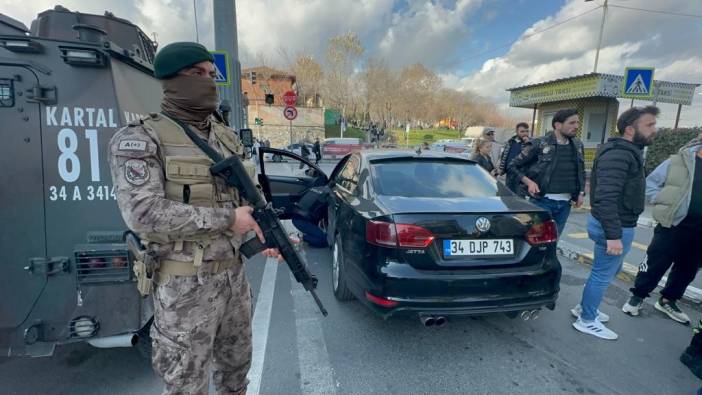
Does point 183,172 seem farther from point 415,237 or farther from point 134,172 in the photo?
point 415,237

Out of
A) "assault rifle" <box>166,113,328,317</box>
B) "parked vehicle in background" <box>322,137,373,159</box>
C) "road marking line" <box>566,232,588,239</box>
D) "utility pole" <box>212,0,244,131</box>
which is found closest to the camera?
"assault rifle" <box>166,113,328,317</box>

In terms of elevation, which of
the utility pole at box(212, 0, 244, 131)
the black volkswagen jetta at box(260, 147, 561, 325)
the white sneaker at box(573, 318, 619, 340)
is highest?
the utility pole at box(212, 0, 244, 131)

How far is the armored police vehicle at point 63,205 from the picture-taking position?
1.91 m

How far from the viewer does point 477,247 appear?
96.1 inches

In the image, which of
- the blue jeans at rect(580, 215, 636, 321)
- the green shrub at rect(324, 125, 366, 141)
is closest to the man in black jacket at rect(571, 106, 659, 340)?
the blue jeans at rect(580, 215, 636, 321)

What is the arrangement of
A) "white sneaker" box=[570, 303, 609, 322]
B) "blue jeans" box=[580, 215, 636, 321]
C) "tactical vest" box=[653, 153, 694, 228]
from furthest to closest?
"white sneaker" box=[570, 303, 609, 322], "tactical vest" box=[653, 153, 694, 228], "blue jeans" box=[580, 215, 636, 321]

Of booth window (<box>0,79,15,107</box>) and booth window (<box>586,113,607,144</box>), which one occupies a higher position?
booth window (<box>586,113,607,144</box>)

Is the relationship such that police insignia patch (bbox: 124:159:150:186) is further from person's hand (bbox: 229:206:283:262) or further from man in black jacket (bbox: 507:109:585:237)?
man in black jacket (bbox: 507:109:585:237)

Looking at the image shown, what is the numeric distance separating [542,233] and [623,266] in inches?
107

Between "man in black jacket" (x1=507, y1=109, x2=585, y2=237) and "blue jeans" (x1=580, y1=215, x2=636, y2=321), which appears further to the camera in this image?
"man in black jacket" (x1=507, y1=109, x2=585, y2=237)

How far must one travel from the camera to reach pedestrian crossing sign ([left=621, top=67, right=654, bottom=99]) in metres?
7.27

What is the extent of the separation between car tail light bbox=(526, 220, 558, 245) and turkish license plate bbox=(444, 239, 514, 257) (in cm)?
20

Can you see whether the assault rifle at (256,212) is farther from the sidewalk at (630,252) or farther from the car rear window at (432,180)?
the sidewalk at (630,252)

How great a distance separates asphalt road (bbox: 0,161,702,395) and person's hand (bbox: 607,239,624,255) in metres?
0.79
